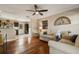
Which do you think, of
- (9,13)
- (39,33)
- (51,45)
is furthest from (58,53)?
(9,13)

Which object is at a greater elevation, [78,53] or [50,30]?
[50,30]

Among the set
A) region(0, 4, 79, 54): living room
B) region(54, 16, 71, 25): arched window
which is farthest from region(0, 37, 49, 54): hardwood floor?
region(54, 16, 71, 25): arched window

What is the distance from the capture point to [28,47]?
7.27ft

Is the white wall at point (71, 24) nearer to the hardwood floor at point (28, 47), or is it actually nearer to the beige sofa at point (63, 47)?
the beige sofa at point (63, 47)

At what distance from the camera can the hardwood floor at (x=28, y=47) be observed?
2.14m

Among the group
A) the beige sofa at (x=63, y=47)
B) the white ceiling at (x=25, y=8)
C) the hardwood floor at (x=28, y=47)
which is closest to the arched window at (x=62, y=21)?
the white ceiling at (x=25, y=8)

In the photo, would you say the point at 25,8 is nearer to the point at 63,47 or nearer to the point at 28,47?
the point at 28,47

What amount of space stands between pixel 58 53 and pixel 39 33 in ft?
2.03

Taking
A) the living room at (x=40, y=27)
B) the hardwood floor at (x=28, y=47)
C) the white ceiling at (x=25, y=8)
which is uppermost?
the white ceiling at (x=25, y=8)

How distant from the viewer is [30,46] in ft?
7.33

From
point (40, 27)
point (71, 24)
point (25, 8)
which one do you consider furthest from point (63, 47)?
point (25, 8)

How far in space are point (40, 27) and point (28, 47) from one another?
535 mm
